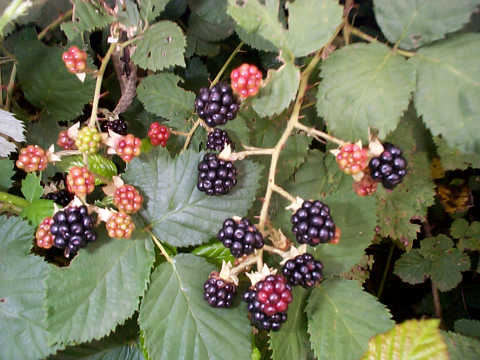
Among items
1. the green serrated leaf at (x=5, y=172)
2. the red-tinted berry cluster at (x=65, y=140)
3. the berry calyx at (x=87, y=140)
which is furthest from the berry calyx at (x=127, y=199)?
the green serrated leaf at (x=5, y=172)

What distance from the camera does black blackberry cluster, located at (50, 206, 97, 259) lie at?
3.31 ft

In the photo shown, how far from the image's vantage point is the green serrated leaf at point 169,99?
148 cm

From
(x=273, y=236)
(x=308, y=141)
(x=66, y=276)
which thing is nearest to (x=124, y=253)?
(x=66, y=276)

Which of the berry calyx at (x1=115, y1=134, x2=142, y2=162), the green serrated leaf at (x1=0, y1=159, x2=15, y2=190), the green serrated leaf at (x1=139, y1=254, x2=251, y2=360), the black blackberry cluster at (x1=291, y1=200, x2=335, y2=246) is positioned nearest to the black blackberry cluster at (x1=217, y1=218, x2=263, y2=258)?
the black blackberry cluster at (x1=291, y1=200, x2=335, y2=246)

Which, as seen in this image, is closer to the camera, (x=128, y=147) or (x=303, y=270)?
(x=303, y=270)

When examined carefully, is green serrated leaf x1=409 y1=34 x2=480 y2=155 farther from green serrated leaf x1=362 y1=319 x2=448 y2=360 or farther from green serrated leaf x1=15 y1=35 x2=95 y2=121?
green serrated leaf x1=15 y1=35 x2=95 y2=121

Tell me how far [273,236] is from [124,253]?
432 millimetres

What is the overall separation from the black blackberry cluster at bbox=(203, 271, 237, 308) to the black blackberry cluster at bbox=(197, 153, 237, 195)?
Result: 9.3 inches

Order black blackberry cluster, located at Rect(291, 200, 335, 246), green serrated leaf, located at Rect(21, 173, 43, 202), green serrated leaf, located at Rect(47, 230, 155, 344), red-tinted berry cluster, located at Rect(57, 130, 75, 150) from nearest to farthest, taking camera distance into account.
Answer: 1. black blackberry cluster, located at Rect(291, 200, 335, 246)
2. green serrated leaf, located at Rect(47, 230, 155, 344)
3. red-tinted berry cluster, located at Rect(57, 130, 75, 150)
4. green serrated leaf, located at Rect(21, 173, 43, 202)

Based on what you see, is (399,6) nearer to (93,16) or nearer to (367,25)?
(367,25)

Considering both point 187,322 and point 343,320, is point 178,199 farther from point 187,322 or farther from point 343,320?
point 343,320

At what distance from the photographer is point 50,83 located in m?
1.53

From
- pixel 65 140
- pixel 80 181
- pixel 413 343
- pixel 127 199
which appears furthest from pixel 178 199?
pixel 413 343

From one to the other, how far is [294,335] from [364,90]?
2.40ft
